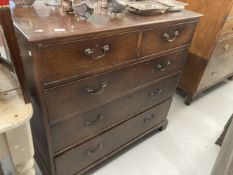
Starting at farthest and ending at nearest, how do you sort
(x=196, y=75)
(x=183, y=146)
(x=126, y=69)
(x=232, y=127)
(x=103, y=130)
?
(x=196, y=75) → (x=183, y=146) → (x=103, y=130) → (x=126, y=69) → (x=232, y=127)

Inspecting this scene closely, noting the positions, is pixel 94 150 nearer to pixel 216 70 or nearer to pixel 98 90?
pixel 98 90

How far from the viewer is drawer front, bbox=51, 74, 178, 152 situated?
3.04 ft

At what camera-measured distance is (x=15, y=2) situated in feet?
2.92

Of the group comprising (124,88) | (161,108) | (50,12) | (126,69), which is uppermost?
(50,12)

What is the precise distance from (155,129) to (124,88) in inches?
27.7

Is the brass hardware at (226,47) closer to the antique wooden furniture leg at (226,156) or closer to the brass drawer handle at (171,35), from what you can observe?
the brass drawer handle at (171,35)

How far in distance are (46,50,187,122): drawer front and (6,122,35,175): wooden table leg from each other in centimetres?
22

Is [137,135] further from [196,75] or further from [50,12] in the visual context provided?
[50,12]

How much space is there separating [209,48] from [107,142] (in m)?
1.11

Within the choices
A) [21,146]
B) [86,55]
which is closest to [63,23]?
[86,55]

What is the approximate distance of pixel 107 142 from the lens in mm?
1210

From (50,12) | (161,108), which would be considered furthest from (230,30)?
(50,12)

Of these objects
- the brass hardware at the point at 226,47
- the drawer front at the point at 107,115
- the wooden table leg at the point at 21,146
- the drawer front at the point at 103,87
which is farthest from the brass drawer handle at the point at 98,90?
the brass hardware at the point at 226,47

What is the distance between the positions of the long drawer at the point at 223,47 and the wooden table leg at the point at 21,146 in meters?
1.56
